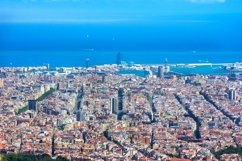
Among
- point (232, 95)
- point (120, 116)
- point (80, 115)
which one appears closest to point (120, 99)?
point (120, 116)

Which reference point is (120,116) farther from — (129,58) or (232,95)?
(129,58)

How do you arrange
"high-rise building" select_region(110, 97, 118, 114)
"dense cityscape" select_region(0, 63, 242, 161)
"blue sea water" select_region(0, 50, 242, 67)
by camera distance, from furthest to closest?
"blue sea water" select_region(0, 50, 242, 67)
"high-rise building" select_region(110, 97, 118, 114)
"dense cityscape" select_region(0, 63, 242, 161)

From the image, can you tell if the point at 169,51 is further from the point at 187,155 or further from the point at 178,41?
the point at 187,155

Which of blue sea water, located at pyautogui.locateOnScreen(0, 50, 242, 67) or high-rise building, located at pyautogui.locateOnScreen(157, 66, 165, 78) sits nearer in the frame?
high-rise building, located at pyautogui.locateOnScreen(157, 66, 165, 78)

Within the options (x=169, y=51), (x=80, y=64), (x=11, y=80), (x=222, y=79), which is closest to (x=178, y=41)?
(x=169, y=51)

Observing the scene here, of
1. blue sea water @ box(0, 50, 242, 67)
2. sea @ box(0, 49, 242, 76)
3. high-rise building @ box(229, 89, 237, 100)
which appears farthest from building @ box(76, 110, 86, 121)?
blue sea water @ box(0, 50, 242, 67)

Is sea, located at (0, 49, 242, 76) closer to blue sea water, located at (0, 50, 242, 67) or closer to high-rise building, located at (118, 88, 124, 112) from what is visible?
blue sea water, located at (0, 50, 242, 67)
